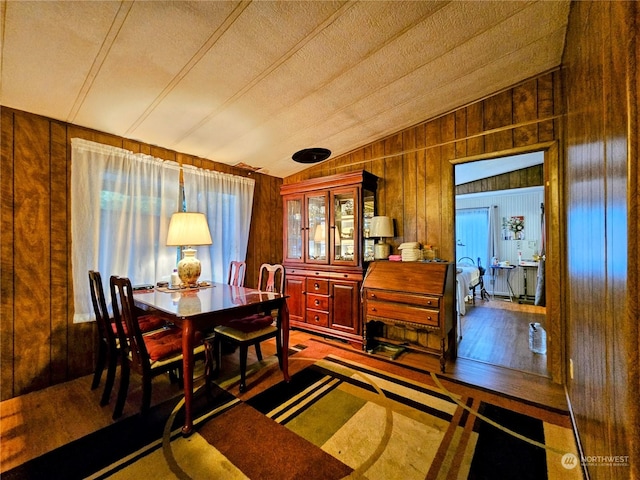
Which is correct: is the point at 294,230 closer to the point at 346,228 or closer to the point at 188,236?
the point at 346,228

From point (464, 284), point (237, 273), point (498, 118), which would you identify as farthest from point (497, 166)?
point (237, 273)

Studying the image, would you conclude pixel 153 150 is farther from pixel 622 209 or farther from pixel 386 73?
pixel 622 209

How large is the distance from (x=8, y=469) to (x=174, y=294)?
121 centimetres

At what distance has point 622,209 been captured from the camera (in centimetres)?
75

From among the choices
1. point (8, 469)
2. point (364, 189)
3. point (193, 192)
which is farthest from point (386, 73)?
point (8, 469)

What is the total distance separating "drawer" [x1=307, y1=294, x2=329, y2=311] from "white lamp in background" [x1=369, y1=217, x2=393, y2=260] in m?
0.81

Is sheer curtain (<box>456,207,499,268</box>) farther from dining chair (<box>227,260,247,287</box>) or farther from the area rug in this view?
dining chair (<box>227,260,247,287</box>)

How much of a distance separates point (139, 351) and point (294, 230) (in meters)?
2.36

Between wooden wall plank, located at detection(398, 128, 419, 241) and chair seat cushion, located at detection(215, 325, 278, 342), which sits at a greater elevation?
wooden wall plank, located at detection(398, 128, 419, 241)

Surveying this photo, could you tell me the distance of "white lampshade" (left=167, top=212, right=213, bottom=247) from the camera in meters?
2.47

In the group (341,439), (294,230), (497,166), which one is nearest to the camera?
(341,439)

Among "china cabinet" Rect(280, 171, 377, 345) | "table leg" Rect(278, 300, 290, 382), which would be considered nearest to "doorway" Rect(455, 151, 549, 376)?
"china cabinet" Rect(280, 171, 377, 345)

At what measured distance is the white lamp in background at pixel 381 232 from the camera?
3.02 meters

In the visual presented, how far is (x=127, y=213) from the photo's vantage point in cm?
261
